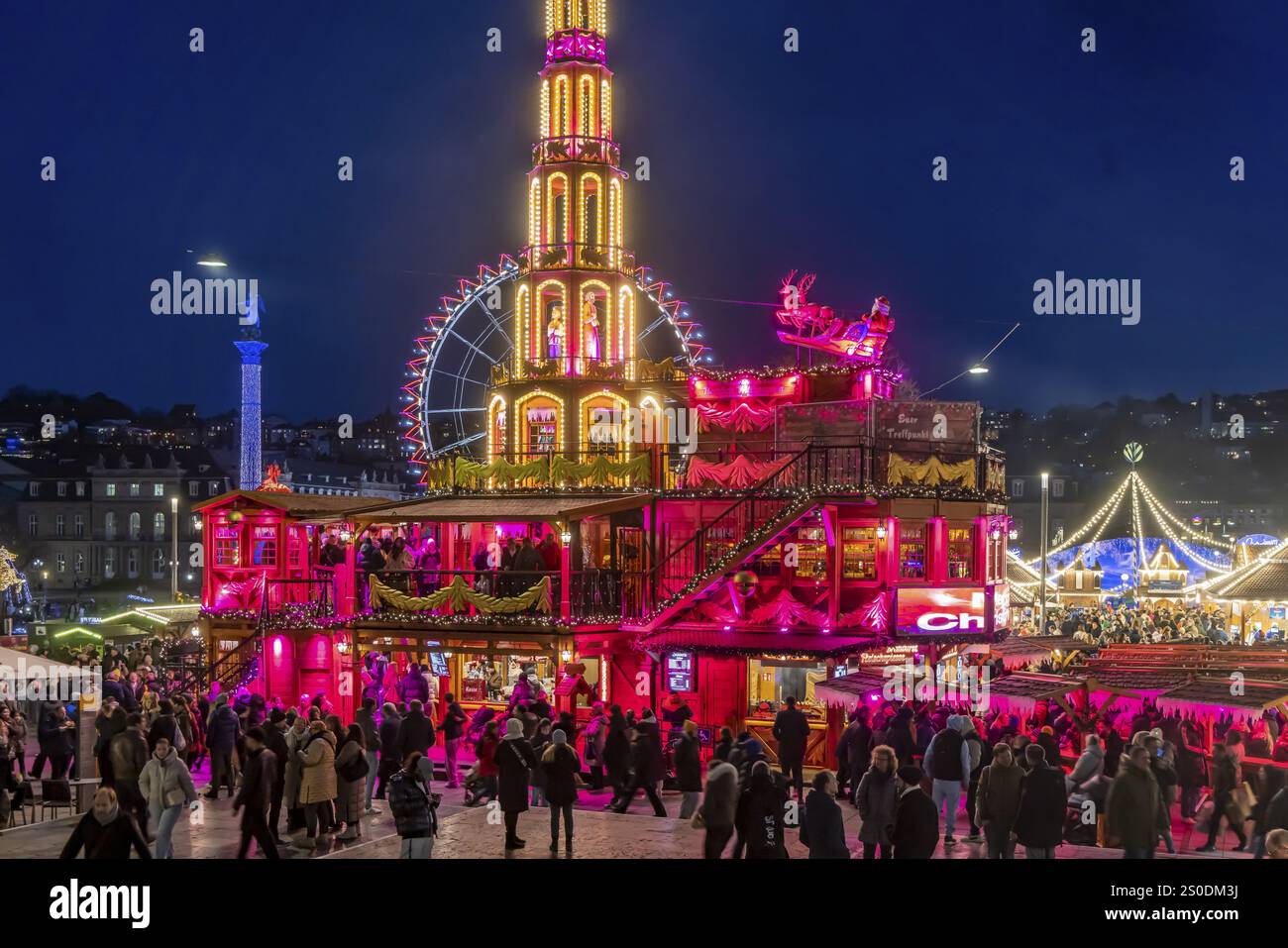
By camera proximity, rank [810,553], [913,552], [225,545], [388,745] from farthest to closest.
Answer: [225,545] < [810,553] < [913,552] < [388,745]

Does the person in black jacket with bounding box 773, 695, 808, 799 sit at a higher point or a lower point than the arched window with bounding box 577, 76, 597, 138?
lower

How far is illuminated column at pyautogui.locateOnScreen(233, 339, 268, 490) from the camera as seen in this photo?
64250mm

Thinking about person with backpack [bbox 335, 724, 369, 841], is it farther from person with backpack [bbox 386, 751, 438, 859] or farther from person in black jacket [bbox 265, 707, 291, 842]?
person with backpack [bbox 386, 751, 438, 859]

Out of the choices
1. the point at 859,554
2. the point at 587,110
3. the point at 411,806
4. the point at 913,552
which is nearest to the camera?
the point at 411,806

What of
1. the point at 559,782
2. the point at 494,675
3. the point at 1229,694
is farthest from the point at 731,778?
the point at 494,675

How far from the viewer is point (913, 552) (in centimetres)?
3047

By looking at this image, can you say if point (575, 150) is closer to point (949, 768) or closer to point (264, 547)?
point (264, 547)

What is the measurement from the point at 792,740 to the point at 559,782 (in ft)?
17.3

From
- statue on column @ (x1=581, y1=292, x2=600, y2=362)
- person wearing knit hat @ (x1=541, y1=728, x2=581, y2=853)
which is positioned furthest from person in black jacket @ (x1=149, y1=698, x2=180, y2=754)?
statue on column @ (x1=581, y1=292, x2=600, y2=362)

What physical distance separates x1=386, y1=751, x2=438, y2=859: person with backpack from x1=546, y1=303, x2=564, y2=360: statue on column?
2285cm

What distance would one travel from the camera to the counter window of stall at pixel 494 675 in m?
31.4

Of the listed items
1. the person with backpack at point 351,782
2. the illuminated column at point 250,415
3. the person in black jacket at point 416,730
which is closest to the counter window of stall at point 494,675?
the person in black jacket at point 416,730
